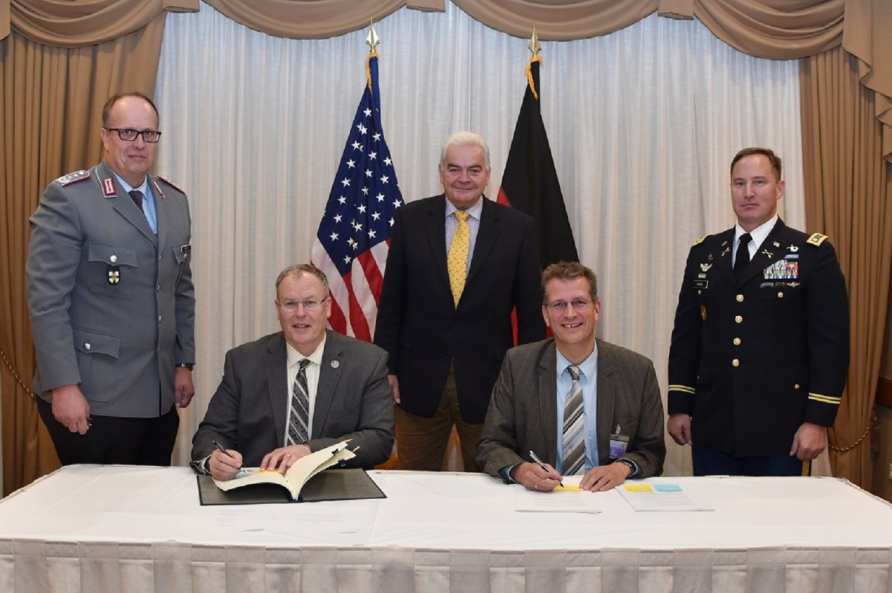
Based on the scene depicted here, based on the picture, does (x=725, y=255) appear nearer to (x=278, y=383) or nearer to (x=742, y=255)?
(x=742, y=255)

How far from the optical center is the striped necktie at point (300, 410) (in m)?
2.50

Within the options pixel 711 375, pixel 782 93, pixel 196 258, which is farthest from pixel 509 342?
pixel 782 93

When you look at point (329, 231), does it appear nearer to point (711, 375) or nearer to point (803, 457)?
point (711, 375)

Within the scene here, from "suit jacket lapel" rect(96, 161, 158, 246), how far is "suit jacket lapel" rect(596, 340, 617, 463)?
58.5 inches

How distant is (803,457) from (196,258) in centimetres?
294

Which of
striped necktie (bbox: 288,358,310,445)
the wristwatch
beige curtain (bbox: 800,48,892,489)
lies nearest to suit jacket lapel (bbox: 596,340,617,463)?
the wristwatch

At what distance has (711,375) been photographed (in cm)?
284

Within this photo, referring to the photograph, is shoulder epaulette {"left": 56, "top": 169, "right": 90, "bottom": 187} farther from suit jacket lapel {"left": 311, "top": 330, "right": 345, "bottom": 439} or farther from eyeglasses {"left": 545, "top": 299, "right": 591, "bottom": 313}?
eyeglasses {"left": 545, "top": 299, "right": 591, "bottom": 313}

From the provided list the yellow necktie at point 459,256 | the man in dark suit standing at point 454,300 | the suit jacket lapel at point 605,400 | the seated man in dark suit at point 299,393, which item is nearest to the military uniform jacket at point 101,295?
the seated man in dark suit at point 299,393

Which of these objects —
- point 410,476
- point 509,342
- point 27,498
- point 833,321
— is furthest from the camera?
point 509,342

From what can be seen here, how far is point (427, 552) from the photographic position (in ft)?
5.54

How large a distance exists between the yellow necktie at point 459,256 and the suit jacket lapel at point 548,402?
0.69m

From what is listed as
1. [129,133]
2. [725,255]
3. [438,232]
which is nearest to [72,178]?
[129,133]

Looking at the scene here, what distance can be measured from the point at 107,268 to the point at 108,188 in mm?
260
